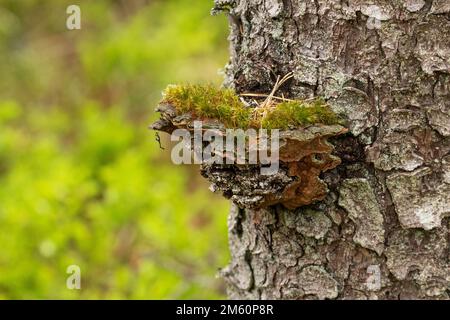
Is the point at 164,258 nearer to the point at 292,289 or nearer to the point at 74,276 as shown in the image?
the point at 74,276

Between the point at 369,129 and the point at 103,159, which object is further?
the point at 103,159

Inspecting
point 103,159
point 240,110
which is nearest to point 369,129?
point 240,110

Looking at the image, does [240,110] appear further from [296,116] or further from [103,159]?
[103,159]

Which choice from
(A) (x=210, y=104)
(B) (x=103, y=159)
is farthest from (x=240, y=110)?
(B) (x=103, y=159)

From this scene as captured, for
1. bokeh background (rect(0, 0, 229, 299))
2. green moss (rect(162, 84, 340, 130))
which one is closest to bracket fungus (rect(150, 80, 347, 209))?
green moss (rect(162, 84, 340, 130))

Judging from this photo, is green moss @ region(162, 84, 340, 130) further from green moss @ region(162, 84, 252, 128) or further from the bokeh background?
the bokeh background
